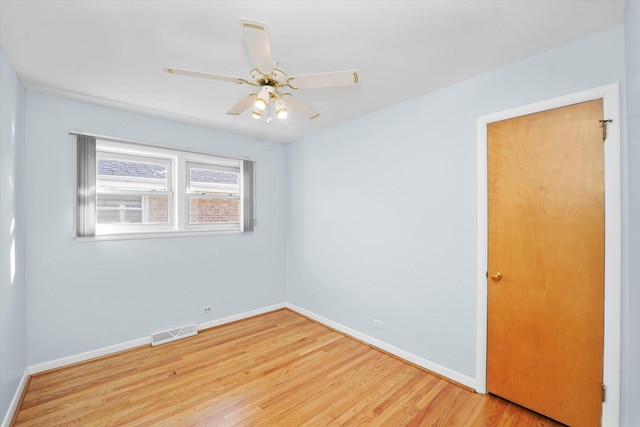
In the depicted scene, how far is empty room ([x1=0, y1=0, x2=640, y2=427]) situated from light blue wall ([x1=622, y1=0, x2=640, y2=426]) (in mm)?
30

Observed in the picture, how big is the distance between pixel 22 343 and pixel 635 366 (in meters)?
4.15

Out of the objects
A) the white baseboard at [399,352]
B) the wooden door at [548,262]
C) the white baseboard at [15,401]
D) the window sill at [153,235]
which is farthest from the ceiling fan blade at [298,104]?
the white baseboard at [15,401]

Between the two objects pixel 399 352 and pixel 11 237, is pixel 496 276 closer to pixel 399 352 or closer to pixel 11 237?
pixel 399 352

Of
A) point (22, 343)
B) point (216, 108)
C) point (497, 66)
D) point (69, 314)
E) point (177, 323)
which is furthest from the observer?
point (177, 323)

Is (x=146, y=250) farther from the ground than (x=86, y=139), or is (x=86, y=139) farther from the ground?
(x=86, y=139)

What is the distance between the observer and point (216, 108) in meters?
2.88

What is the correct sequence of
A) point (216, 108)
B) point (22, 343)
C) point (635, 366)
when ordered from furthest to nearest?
point (216, 108), point (22, 343), point (635, 366)

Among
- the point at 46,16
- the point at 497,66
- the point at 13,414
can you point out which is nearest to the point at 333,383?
the point at 13,414

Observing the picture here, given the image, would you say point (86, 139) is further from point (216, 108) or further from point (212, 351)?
point (212, 351)

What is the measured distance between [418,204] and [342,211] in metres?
1.04

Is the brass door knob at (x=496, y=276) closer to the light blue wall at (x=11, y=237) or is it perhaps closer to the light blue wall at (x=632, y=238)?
the light blue wall at (x=632, y=238)

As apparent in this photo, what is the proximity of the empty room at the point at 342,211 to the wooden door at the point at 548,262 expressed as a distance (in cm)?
1

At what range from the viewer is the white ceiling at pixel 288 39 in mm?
1494

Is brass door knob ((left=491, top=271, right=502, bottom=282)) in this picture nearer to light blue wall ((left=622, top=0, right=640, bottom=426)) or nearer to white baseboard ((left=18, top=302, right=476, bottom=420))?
light blue wall ((left=622, top=0, right=640, bottom=426))
